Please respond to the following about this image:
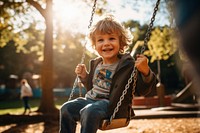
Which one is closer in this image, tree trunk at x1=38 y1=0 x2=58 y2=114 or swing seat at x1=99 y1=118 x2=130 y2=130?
swing seat at x1=99 y1=118 x2=130 y2=130

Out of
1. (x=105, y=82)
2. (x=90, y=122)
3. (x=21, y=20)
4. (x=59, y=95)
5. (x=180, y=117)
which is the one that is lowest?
(x=59, y=95)

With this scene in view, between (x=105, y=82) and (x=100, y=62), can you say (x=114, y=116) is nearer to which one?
(x=105, y=82)

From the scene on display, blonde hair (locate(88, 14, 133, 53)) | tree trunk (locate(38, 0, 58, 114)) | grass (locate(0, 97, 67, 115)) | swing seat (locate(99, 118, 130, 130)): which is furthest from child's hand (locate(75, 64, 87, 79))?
grass (locate(0, 97, 67, 115))

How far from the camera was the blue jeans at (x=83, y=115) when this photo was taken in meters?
2.07

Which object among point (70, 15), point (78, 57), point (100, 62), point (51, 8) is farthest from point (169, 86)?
point (100, 62)

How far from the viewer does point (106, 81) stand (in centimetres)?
254

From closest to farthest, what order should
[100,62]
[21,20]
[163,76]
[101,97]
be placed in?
[101,97] → [100,62] → [21,20] → [163,76]

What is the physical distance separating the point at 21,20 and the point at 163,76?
23.7 m

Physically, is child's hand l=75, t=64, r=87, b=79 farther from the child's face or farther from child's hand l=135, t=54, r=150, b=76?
child's hand l=135, t=54, r=150, b=76

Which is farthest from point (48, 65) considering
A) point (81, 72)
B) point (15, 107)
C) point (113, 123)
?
point (113, 123)

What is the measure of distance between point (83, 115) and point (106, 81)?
506mm

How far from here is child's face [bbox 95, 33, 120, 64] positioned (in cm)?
251

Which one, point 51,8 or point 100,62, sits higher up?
point 51,8

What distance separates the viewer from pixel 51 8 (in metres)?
11.0
